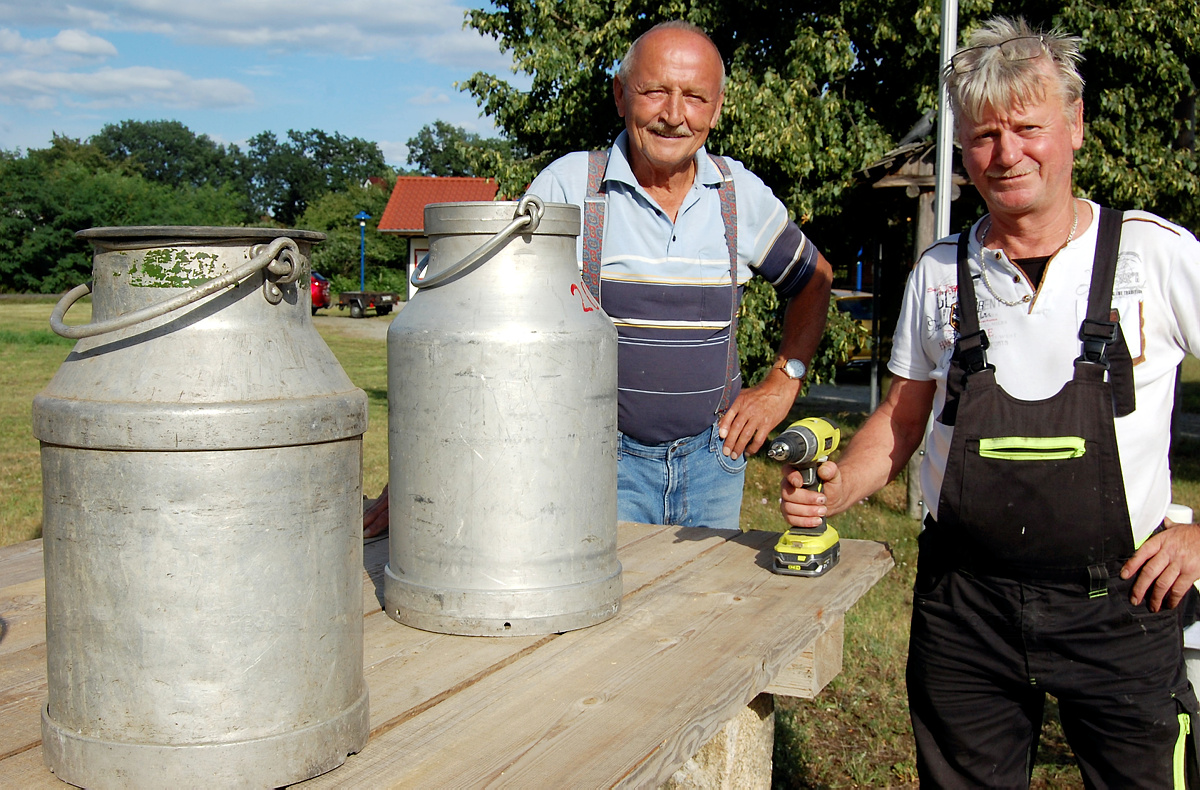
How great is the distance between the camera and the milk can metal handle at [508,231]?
1711mm

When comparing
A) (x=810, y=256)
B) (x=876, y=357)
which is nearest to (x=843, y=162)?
(x=876, y=357)

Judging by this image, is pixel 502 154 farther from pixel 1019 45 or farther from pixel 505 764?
pixel 505 764

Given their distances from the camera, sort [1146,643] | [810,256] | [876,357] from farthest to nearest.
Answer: [876,357], [810,256], [1146,643]

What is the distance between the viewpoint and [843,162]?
8164 mm

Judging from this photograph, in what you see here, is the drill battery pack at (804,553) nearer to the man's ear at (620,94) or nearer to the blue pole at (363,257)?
the man's ear at (620,94)

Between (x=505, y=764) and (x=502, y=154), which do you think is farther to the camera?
(x=502, y=154)

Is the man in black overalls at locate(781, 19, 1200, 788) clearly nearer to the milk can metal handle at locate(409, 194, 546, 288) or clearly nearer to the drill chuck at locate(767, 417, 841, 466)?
the drill chuck at locate(767, 417, 841, 466)

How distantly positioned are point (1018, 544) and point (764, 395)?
74 cm

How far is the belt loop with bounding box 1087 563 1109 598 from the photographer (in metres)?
1.95

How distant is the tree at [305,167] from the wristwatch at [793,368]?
86.6m

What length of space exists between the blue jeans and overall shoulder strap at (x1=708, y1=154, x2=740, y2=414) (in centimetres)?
11

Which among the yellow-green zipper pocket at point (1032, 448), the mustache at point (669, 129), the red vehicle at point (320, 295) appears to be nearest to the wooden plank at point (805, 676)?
the yellow-green zipper pocket at point (1032, 448)

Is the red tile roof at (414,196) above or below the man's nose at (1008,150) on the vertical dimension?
above

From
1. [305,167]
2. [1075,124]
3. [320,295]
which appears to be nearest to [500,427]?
[1075,124]
